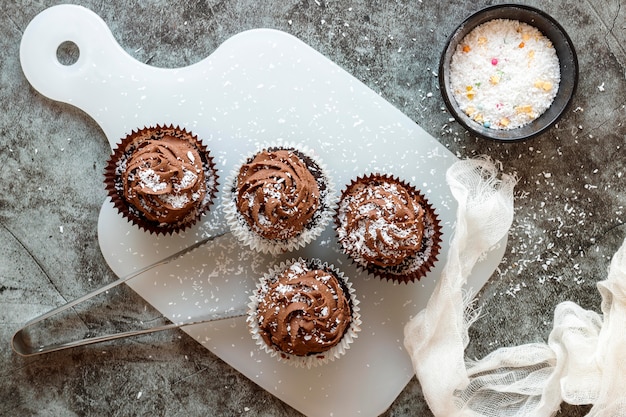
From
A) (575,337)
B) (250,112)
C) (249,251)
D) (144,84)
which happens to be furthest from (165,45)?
(575,337)

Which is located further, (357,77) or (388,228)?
(357,77)

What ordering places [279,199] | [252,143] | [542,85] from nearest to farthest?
[279,199] < [542,85] < [252,143]

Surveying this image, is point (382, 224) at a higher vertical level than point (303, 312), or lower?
higher

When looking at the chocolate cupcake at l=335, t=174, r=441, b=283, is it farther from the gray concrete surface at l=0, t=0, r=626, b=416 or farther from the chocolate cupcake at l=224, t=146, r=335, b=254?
the gray concrete surface at l=0, t=0, r=626, b=416

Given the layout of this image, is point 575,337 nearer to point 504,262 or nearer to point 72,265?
point 504,262

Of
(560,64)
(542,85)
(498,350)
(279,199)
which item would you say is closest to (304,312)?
(279,199)

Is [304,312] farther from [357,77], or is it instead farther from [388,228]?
[357,77]
